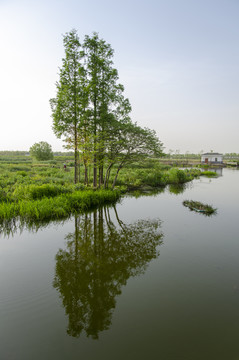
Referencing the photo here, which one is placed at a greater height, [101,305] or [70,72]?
[70,72]

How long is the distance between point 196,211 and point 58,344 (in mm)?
13690

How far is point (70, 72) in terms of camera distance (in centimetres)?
1783

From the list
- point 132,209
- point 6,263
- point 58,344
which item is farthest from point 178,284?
point 132,209

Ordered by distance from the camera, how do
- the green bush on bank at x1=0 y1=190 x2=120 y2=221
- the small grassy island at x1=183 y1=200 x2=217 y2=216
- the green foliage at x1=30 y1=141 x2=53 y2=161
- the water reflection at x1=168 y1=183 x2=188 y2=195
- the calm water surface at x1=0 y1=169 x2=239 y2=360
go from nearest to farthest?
1. the calm water surface at x1=0 y1=169 x2=239 y2=360
2. the green bush on bank at x1=0 y1=190 x2=120 y2=221
3. the small grassy island at x1=183 y1=200 x2=217 y2=216
4. the water reflection at x1=168 y1=183 x2=188 y2=195
5. the green foliage at x1=30 y1=141 x2=53 y2=161

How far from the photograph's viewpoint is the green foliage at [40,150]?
59628 mm

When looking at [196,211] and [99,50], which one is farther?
[99,50]

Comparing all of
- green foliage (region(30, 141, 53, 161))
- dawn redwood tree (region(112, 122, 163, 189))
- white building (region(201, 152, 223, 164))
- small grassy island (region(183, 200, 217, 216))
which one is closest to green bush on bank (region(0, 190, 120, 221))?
dawn redwood tree (region(112, 122, 163, 189))

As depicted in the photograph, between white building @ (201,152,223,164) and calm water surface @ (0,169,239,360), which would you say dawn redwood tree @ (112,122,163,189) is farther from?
white building @ (201,152,223,164)

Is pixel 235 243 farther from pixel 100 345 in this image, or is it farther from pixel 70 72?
pixel 70 72

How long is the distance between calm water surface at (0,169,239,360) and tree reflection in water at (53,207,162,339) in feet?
0.11

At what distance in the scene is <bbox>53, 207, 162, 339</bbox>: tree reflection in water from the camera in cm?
503

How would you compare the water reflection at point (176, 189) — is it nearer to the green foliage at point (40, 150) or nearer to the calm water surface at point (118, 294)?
the calm water surface at point (118, 294)

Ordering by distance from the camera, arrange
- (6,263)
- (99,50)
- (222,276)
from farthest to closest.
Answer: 1. (99,50)
2. (6,263)
3. (222,276)

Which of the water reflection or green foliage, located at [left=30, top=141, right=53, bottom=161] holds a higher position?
green foliage, located at [left=30, top=141, right=53, bottom=161]
